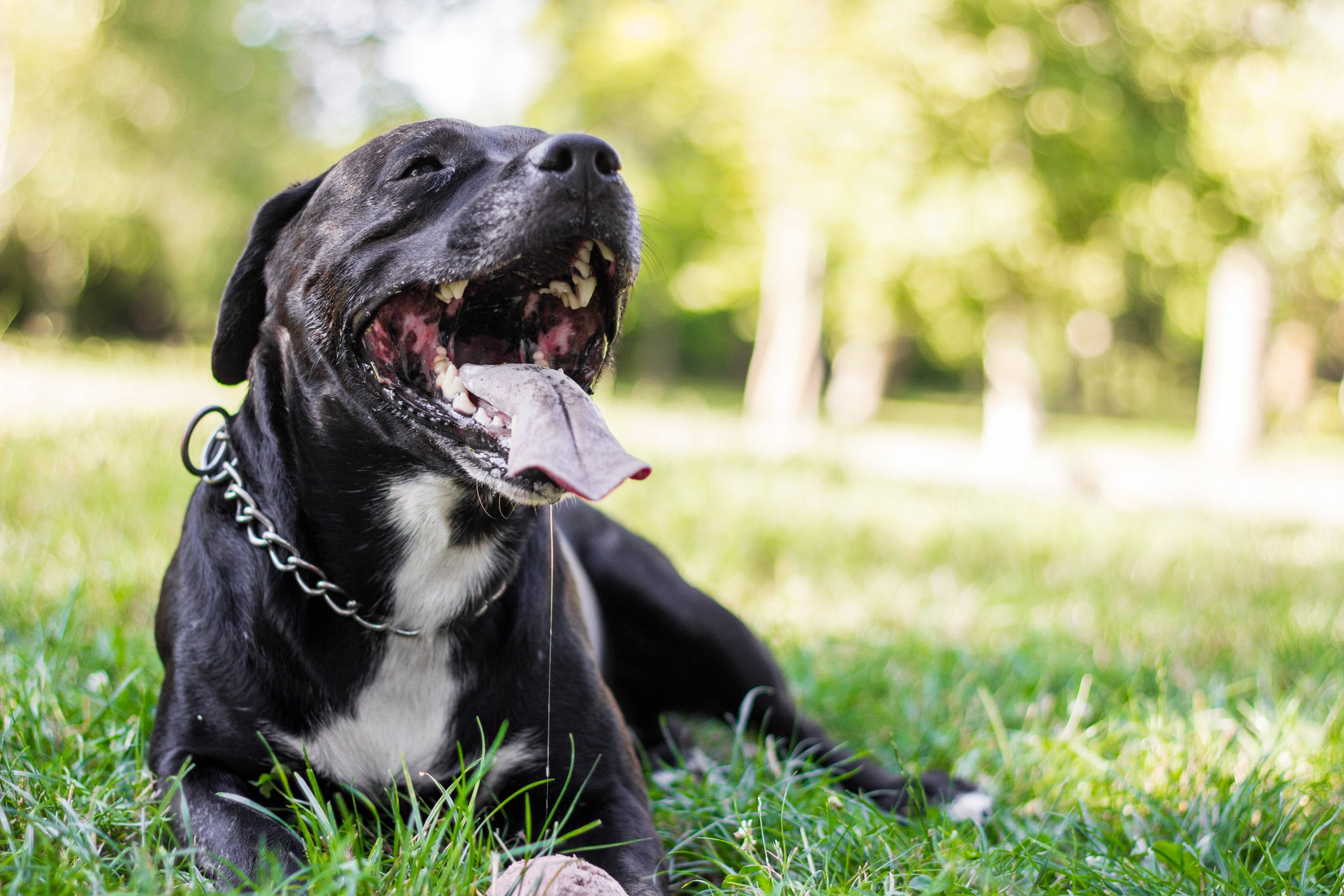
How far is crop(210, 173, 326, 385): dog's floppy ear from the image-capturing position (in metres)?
2.33

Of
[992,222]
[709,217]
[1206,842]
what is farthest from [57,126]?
[1206,842]

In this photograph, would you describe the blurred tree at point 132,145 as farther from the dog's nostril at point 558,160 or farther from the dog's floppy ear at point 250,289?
the dog's nostril at point 558,160

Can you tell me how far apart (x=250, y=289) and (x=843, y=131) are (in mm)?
7452

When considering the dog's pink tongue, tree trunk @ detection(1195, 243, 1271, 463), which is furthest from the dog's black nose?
tree trunk @ detection(1195, 243, 1271, 463)

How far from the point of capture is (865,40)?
28.0ft

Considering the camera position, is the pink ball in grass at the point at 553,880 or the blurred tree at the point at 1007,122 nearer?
the pink ball in grass at the point at 553,880

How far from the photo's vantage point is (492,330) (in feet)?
7.27

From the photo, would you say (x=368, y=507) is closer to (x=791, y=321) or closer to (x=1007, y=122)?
(x=1007, y=122)

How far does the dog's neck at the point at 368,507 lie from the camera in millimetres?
2053

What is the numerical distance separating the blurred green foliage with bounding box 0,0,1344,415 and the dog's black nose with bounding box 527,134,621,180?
1.67 feet

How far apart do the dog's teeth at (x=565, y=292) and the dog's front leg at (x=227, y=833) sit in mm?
1202

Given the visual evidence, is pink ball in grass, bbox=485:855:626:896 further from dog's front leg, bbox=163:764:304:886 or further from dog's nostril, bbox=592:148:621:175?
dog's nostril, bbox=592:148:621:175

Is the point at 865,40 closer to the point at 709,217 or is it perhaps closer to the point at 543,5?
the point at 709,217

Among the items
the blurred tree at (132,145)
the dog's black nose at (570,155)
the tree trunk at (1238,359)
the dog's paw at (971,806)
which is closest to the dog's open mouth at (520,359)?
the dog's black nose at (570,155)
